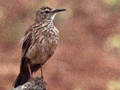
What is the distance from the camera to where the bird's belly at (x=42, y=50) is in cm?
902

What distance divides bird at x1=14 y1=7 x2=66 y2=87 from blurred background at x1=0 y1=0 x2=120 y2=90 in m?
5.08

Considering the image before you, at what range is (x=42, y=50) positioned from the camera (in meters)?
9.06

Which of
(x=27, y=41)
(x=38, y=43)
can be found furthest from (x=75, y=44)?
(x=38, y=43)

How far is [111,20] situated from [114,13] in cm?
49

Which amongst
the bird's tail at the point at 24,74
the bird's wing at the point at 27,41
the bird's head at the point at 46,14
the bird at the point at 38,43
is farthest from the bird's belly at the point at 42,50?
the bird's head at the point at 46,14

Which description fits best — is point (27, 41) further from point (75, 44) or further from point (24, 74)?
point (75, 44)

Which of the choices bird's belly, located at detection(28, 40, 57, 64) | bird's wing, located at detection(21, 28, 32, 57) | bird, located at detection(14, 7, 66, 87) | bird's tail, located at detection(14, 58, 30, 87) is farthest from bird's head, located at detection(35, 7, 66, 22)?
bird's tail, located at detection(14, 58, 30, 87)

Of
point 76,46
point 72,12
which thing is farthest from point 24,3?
point 76,46

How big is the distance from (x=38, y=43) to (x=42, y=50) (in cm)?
14

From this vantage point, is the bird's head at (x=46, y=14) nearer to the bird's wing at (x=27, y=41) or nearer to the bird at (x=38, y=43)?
the bird at (x=38, y=43)

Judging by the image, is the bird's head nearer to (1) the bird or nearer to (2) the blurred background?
(1) the bird

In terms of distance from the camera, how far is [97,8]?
18.3m

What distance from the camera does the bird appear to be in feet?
29.7

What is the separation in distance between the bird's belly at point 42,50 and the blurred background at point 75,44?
17.4 ft
